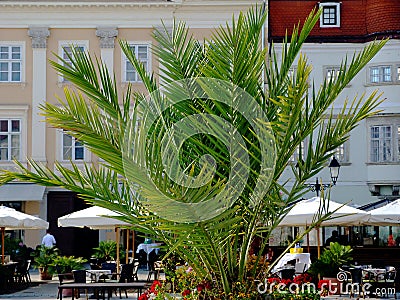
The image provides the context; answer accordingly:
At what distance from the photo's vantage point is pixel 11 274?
2589 cm

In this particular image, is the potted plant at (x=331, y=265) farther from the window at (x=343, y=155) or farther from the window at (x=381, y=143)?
the window at (x=343, y=155)

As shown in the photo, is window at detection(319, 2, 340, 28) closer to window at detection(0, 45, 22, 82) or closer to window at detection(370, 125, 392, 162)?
window at detection(370, 125, 392, 162)

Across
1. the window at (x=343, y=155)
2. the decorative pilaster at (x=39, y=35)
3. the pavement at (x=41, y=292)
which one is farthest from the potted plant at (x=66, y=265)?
the window at (x=343, y=155)

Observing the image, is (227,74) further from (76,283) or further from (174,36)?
(76,283)

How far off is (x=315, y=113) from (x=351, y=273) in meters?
11.8

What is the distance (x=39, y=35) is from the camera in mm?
37969

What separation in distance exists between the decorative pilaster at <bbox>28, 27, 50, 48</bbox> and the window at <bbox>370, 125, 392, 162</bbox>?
13.2 metres

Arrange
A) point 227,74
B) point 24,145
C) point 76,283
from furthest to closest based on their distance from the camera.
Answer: point 24,145
point 76,283
point 227,74

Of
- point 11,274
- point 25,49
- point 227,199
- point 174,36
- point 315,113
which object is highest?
point 25,49

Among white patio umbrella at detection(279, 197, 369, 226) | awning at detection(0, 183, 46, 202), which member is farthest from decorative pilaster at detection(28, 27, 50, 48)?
white patio umbrella at detection(279, 197, 369, 226)

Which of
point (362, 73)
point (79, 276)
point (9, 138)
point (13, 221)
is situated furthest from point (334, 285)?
point (9, 138)

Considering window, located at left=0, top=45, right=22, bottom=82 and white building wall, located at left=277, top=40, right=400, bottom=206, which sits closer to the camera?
window, located at left=0, top=45, right=22, bottom=82

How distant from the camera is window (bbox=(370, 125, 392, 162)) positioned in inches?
1533

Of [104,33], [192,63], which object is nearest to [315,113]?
[192,63]
